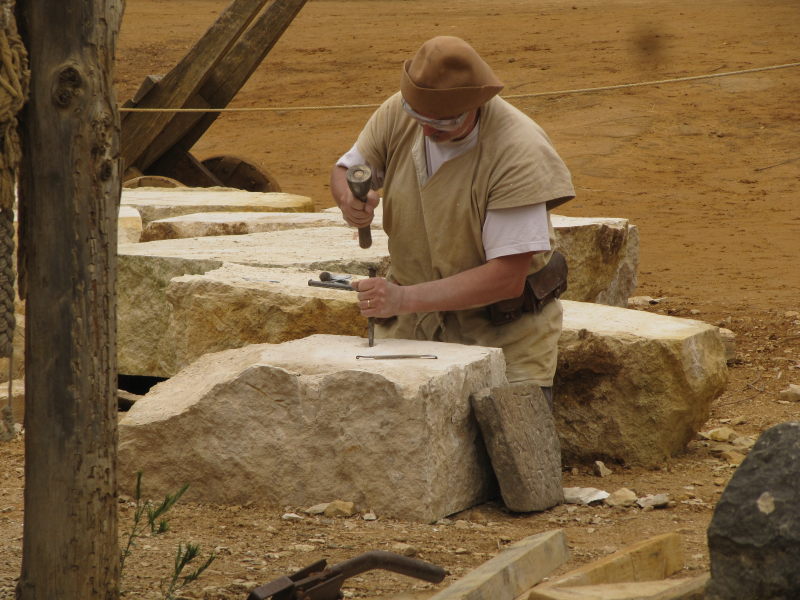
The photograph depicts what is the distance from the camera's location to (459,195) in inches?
160

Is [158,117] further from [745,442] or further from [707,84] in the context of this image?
[707,84]

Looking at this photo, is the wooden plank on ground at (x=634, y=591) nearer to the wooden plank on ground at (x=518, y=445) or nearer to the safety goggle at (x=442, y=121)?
the wooden plank on ground at (x=518, y=445)

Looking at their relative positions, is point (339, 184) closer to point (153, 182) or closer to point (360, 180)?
point (360, 180)

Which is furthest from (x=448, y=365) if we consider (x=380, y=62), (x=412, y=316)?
(x=380, y=62)

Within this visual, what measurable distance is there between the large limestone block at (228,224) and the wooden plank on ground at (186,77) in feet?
8.39

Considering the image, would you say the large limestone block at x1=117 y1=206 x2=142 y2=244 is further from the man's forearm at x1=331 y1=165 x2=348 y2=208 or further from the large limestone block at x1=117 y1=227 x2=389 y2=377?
the man's forearm at x1=331 y1=165 x2=348 y2=208

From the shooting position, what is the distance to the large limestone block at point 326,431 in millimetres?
3924

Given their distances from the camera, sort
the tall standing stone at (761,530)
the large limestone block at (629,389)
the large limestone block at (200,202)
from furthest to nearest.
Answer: the large limestone block at (200,202), the large limestone block at (629,389), the tall standing stone at (761,530)

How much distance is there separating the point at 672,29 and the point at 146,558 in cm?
1826

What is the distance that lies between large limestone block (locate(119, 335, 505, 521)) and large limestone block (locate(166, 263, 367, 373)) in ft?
1.99

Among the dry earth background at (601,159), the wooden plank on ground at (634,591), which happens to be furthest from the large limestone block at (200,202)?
the wooden plank on ground at (634,591)

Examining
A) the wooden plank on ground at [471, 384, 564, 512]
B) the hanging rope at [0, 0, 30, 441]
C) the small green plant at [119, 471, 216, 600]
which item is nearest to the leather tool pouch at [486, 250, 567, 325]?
the wooden plank on ground at [471, 384, 564, 512]

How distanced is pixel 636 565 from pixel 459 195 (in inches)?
54.2

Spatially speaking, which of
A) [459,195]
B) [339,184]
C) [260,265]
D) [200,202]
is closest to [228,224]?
[200,202]
